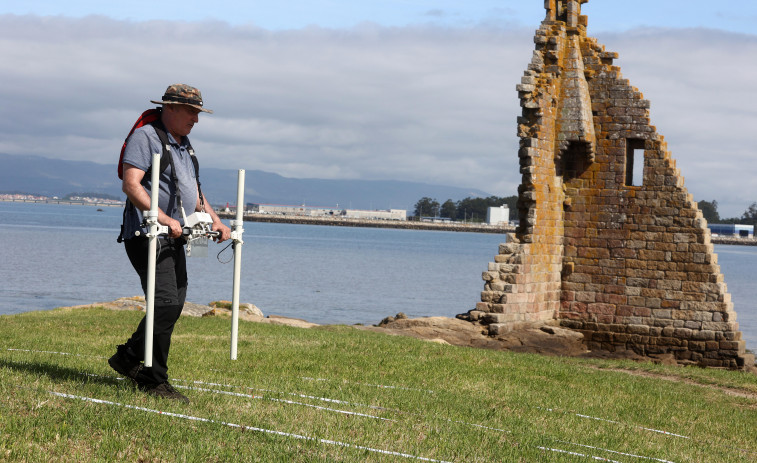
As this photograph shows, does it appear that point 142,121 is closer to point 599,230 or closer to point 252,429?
point 252,429

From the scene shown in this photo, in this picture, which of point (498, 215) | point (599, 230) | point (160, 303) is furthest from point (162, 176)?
point (498, 215)

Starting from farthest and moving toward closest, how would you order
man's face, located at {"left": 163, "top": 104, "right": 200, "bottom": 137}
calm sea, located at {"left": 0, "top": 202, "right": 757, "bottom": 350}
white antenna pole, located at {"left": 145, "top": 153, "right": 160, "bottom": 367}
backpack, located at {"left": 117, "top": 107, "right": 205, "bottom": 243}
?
calm sea, located at {"left": 0, "top": 202, "right": 757, "bottom": 350} < man's face, located at {"left": 163, "top": 104, "right": 200, "bottom": 137} < backpack, located at {"left": 117, "top": 107, "right": 205, "bottom": 243} < white antenna pole, located at {"left": 145, "top": 153, "right": 160, "bottom": 367}

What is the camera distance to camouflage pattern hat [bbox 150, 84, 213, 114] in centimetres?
711

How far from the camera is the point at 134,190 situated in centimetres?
685

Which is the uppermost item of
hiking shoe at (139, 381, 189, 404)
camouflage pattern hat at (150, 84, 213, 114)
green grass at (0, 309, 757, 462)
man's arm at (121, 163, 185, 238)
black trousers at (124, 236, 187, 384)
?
camouflage pattern hat at (150, 84, 213, 114)

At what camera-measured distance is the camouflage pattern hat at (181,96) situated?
7113 mm

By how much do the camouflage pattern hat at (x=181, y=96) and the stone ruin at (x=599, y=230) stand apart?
13.2 metres

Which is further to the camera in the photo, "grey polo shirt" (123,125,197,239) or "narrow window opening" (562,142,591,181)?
"narrow window opening" (562,142,591,181)

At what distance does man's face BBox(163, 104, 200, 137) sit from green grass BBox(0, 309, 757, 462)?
2.01m

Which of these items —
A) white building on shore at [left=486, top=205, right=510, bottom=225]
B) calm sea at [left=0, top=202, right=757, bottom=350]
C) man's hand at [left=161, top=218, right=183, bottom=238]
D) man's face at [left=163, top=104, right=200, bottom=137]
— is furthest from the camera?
white building on shore at [left=486, top=205, right=510, bottom=225]

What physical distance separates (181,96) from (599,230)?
15399mm

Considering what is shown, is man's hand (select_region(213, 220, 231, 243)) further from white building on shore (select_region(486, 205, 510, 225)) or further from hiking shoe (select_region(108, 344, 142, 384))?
white building on shore (select_region(486, 205, 510, 225))

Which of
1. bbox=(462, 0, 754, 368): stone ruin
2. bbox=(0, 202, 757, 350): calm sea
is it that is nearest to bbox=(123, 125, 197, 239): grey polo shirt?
bbox=(462, 0, 754, 368): stone ruin

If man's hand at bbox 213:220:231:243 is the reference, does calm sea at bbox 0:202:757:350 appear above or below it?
below
